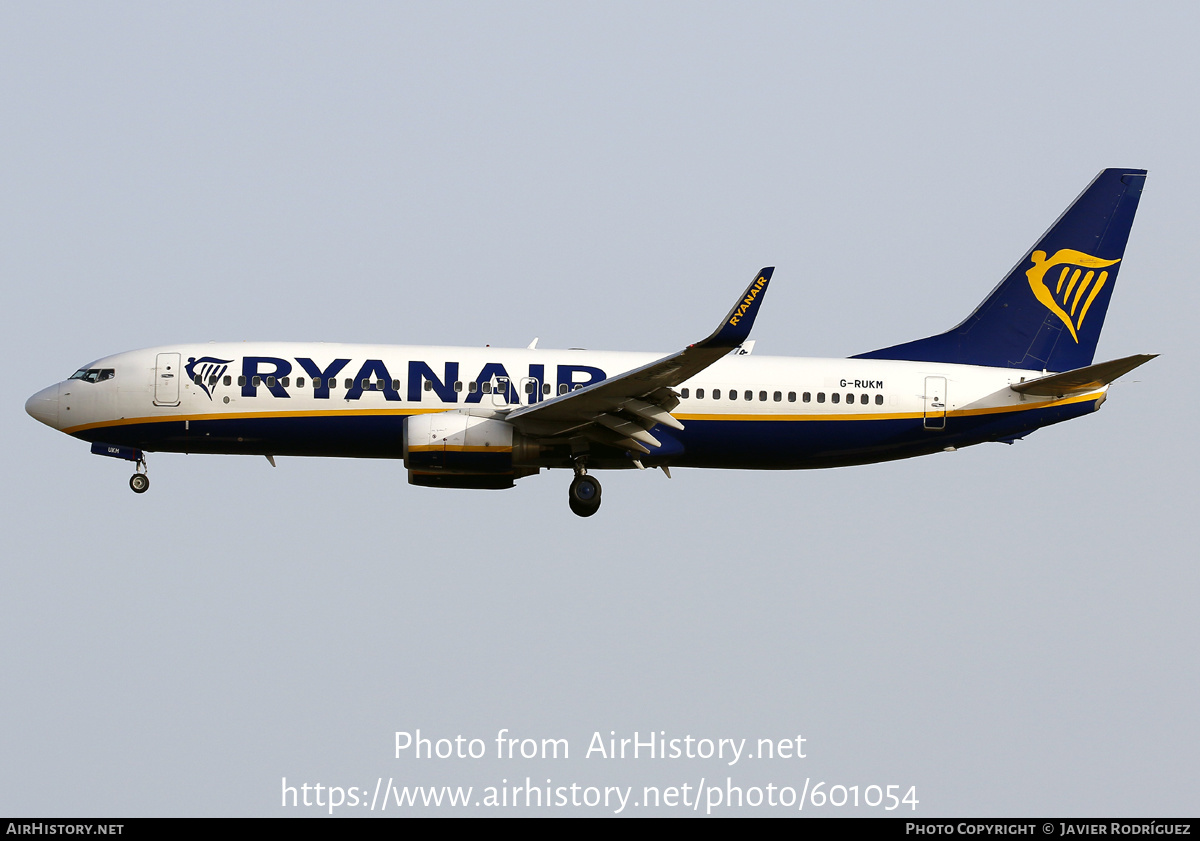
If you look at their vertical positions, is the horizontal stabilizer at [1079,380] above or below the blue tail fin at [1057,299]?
below

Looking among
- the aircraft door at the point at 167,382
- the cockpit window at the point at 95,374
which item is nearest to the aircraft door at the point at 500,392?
the aircraft door at the point at 167,382

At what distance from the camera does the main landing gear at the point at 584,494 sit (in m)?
32.6

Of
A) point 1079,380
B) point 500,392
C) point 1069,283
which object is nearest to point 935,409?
point 1079,380

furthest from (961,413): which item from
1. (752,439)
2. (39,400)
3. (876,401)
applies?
(39,400)

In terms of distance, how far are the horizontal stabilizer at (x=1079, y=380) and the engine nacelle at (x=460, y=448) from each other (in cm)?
1215

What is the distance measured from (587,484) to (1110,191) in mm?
16205

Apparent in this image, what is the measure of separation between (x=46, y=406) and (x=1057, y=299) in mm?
25432

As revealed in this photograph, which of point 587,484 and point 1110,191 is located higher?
point 1110,191

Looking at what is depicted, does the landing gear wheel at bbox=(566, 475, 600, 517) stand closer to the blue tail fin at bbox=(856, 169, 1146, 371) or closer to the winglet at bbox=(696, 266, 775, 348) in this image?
the winglet at bbox=(696, 266, 775, 348)

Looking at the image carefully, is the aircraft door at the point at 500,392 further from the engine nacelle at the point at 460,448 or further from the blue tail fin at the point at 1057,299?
the blue tail fin at the point at 1057,299

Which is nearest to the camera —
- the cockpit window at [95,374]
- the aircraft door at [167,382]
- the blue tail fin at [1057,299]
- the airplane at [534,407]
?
the airplane at [534,407]

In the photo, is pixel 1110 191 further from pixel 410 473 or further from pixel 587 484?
pixel 410 473

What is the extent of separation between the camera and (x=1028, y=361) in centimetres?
3569

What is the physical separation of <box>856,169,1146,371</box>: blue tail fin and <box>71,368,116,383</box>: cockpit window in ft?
60.0
